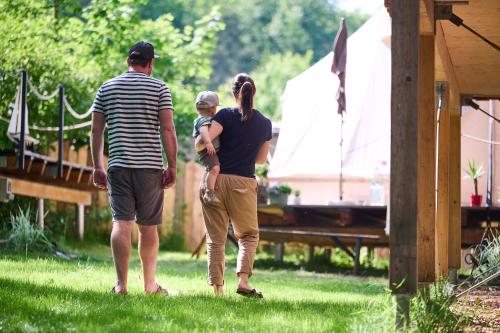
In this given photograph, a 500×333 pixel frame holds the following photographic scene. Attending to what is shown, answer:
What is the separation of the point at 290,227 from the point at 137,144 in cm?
831

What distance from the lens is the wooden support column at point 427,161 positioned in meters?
7.91

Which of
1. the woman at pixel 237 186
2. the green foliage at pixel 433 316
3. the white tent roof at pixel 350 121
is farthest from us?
the white tent roof at pixel 350 121

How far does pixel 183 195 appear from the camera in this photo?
921 inches

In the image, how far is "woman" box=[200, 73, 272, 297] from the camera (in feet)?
28.2

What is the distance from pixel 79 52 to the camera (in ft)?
60.9

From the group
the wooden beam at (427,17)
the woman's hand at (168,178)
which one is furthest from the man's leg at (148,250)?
the wooden beam at (427,17)

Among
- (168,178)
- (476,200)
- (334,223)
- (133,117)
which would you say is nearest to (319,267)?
(334,223)

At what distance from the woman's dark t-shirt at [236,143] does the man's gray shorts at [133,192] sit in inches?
29.1

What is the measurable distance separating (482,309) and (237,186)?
2.08m

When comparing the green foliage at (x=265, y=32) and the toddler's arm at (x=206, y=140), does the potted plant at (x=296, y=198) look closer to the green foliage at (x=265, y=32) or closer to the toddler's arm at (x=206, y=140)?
the toddler's arm at (x=206, y=140)

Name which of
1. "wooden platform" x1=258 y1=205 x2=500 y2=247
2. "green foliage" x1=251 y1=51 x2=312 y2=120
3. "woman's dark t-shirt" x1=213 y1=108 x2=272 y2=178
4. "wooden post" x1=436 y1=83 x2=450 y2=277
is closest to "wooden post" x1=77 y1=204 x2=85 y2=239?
"wooden platform" x1=258 y1=205 x2=500 y2=247

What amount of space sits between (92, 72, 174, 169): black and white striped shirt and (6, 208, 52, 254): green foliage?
5.57 meters

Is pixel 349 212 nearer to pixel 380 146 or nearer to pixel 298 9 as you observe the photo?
pixel 380 146

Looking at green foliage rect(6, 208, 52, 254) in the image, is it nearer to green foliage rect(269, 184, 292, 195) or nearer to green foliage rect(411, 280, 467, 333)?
green foliage rect(269, 184, 292, 195)
